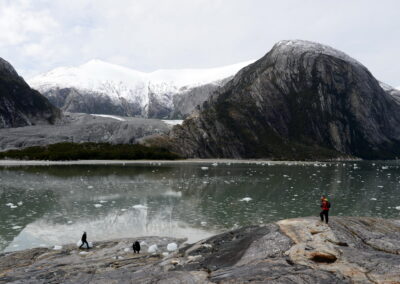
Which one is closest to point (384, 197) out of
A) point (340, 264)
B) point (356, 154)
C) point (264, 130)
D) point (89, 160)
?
point (340, 264)

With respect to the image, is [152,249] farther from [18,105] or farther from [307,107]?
[18,105]

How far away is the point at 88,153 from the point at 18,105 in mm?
84160

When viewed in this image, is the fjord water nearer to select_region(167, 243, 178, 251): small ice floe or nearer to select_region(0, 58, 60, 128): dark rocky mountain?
select_region(167, 243, 178, 251): small ice floe

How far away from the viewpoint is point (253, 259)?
13203mm

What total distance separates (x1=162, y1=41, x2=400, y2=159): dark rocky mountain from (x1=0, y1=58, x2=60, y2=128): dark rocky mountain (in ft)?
281

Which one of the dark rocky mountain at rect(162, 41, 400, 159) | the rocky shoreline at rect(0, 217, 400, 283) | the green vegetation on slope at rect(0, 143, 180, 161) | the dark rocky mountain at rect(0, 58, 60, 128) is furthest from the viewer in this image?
the dark rocky mountain at rect(0, 58, 60, 128)

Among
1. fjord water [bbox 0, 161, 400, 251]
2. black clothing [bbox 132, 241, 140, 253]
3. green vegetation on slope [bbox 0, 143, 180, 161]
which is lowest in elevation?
fjord water [bbox 0, 161, 400, 251]

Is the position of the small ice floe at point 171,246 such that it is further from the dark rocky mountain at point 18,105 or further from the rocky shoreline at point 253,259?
the dark rocky mountain at point 18,105

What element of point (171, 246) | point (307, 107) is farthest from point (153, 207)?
point (307, 107)

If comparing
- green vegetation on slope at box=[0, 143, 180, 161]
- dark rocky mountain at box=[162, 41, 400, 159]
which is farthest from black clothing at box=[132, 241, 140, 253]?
dark rocky mountain at box=[162, 41, 400, 159]

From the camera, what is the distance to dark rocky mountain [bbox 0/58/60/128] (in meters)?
164

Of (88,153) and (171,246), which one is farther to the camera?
(88,153)

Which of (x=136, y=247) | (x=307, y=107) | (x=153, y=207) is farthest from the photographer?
(x=307, y=107)

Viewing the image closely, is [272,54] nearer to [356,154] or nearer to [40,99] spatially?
[356,154]
